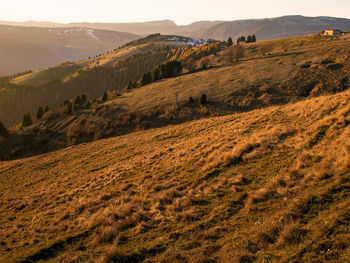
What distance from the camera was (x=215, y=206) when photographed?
9016mm

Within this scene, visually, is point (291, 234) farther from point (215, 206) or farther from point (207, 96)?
point (207, 96)

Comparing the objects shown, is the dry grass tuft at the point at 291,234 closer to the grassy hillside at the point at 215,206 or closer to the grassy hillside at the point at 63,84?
the grassy hillside at the point at 215,206

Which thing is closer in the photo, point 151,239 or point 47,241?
point 151,239

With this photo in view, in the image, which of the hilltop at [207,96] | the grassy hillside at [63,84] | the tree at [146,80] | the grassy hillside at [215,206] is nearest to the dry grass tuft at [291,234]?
the grassy hillside at [215,206]

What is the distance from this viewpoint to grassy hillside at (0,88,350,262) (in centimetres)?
627

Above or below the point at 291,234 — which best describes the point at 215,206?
below

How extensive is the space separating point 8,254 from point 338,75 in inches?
2117

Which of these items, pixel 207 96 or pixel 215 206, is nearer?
pixel 215 206

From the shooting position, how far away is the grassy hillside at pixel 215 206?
6.27 meters

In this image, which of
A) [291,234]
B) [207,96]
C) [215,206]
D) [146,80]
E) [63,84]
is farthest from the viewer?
[63,84]

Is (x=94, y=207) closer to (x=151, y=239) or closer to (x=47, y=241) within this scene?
(x=47, y=241)

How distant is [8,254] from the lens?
9.34m

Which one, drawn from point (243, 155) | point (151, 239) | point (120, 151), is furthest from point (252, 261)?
point (120, 151)

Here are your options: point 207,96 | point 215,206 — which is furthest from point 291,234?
point 207,96
